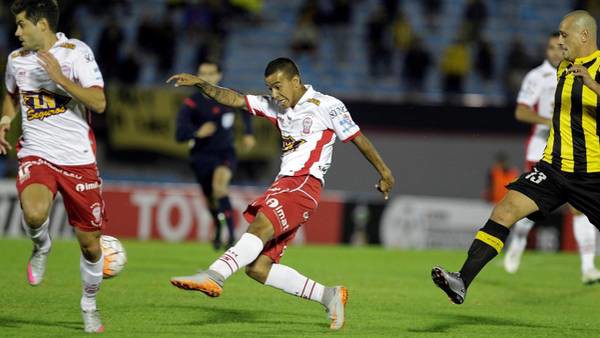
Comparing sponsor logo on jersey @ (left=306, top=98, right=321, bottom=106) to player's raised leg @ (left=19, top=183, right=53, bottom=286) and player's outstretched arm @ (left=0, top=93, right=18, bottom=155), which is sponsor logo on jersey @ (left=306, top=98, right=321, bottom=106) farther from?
player's outstretched arm @ (left=0, top=93, right=18, bottom=155)

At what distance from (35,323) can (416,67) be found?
1612 cm

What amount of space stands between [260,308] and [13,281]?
2.98 metres

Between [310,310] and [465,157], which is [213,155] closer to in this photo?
[310,310]

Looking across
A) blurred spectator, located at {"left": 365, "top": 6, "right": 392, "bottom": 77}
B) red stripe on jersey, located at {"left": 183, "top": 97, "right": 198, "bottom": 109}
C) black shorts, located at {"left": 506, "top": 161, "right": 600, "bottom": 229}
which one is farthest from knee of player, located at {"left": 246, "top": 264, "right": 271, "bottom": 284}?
blurred spectator, located at {"left": 365, "top": 6, "right": 392, "bottom": 77}

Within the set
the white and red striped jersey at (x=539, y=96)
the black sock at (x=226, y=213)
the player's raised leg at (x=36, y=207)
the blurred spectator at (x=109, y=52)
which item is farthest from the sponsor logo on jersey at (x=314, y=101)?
the blurred spectator at (x=109, y=52)

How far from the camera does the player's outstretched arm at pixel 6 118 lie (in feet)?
26.0

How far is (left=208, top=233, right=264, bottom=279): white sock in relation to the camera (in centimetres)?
738

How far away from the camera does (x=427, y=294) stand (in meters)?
11.3

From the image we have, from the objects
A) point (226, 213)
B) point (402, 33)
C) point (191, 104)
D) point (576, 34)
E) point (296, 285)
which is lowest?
point (226, 213)

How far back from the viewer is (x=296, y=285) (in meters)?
8.04

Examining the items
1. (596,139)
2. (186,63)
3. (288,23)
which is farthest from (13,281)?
(288,23)

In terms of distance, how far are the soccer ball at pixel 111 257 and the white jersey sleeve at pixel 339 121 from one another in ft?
6.18

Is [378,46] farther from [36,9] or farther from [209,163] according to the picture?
[36,9]

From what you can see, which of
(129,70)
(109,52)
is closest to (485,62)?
(129,70)
